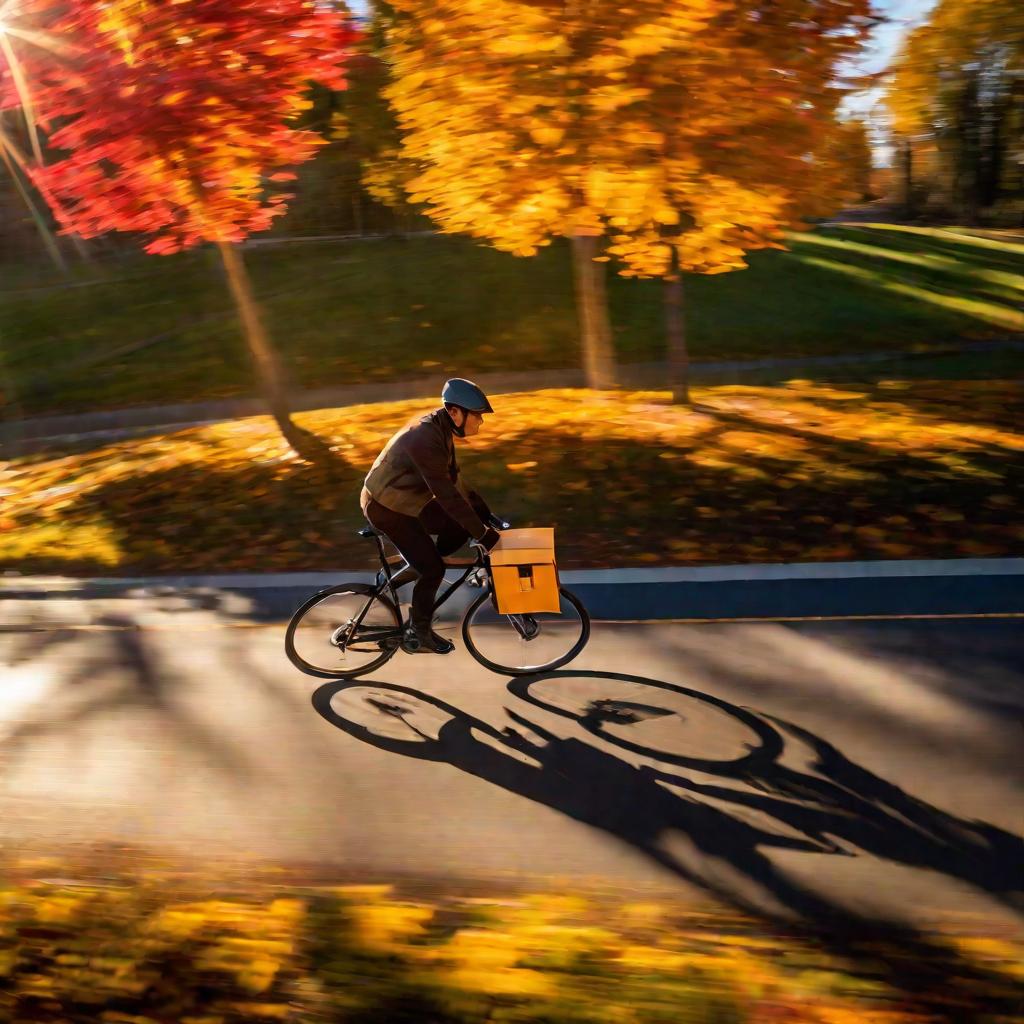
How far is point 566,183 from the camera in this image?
34.3 ft

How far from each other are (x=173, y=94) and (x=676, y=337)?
621 cm

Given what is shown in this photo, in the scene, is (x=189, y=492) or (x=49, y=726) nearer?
(x=49, y=726)

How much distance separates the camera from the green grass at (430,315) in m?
19.8

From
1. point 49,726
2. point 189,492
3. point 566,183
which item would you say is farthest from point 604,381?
point 49,726

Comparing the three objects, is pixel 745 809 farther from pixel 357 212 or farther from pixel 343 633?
pixel 357 212

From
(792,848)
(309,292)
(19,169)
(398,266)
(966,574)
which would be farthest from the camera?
(19,169)

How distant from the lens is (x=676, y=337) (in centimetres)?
1252

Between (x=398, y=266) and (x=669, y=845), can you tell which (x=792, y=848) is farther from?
(x=398, y=266)

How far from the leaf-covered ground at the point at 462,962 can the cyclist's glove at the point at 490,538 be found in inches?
86.7

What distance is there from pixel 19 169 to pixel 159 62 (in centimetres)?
3106

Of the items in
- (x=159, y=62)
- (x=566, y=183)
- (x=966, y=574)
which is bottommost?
(x=966, y=574)

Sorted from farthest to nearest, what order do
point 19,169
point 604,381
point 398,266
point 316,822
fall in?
point 19,169 → point 398,266 → point 604,381 → point 316,822

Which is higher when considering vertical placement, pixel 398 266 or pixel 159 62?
pixel 159 62

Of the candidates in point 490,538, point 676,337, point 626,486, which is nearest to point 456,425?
point 490,538
